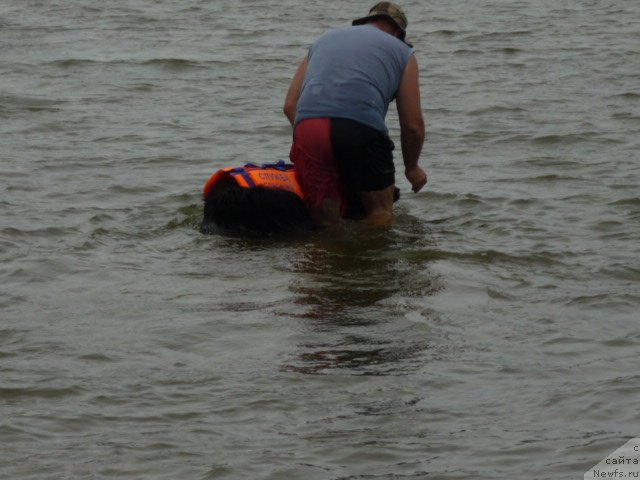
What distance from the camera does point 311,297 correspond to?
6660 millimetres

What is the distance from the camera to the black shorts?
763 cm

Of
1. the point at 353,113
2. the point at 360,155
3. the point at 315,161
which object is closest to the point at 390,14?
the point at 353,113

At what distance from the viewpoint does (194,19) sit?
18.2m

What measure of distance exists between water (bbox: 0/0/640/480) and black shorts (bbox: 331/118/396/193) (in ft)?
1.12

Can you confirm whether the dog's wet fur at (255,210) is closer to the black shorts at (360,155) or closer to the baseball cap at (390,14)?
the black shorts at (360,155)

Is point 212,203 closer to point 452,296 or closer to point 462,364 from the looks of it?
point 452,296

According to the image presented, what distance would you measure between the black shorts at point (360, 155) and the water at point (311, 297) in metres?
0.34

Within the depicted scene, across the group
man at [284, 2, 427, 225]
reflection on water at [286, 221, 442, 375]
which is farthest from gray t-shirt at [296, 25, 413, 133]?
reflection on water at [286, 221, 442, 375]

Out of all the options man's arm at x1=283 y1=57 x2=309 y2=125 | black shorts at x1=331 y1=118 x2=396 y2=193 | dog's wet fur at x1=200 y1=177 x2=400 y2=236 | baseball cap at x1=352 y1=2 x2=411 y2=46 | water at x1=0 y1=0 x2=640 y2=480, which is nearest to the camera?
water at x1=0 y1=0 x2=640 y2=480

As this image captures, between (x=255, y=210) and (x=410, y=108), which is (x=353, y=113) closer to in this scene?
(x=410, y=108)

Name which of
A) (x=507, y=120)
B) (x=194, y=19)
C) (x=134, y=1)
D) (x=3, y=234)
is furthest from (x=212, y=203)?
(x=134, y=1)

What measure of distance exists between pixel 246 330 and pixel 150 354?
1.77 ft

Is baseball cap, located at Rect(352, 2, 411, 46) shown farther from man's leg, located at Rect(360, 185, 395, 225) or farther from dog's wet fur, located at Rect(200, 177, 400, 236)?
dog's wet fur, located at Rect(200, 177, 400, 236)

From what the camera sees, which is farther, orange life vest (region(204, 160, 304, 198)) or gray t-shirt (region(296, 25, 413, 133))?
orange life vest (region(204, 160, 304, 198))
